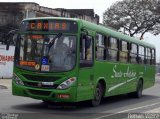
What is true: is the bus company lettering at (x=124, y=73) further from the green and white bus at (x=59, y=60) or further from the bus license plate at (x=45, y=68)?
the bus license plate at (x=45, y=68)

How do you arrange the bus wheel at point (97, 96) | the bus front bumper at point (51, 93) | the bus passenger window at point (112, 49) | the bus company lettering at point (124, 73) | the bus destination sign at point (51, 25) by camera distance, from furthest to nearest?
1. the bus company lettering at point (124, 73)
2. the bus passenger window at point (112, 49)
3. the bus wheel at point (97, 96)
4. the bus destination sign at point (51, 25)
5. the bus front bumper at point (51, 93)

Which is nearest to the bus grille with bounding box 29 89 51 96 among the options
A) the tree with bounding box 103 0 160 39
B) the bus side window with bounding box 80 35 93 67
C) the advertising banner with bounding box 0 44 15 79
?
the bus side window with bounding box 80 35 93 67

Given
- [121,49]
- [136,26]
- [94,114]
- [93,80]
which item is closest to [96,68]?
[93,80]

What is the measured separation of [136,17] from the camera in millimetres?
62500

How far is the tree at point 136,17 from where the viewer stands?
61.7 metres

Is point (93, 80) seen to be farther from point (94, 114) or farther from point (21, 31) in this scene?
point (21, 31)

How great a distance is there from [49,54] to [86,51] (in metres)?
1.27

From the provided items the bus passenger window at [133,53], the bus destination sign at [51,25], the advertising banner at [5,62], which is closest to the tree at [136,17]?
the advertising banner at [5,62]

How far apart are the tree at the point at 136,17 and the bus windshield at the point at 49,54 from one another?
46.9 metres

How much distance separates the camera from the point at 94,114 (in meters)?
14.2

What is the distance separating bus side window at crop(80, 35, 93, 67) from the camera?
48.3 ft

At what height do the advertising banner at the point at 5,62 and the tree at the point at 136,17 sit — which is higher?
the tree at the point at 136,17

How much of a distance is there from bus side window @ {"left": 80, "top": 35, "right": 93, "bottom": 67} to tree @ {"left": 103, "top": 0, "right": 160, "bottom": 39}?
4609 cm

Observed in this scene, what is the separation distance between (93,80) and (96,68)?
0.45 meters
